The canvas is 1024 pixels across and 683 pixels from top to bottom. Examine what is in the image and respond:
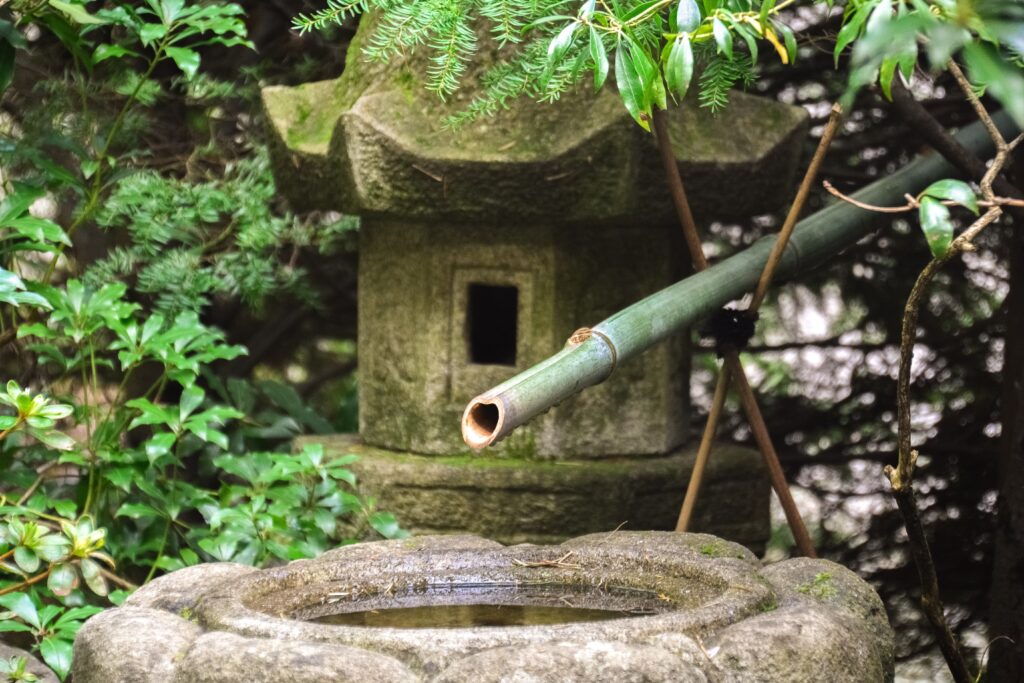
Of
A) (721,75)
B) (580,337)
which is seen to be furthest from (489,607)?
(721,75)

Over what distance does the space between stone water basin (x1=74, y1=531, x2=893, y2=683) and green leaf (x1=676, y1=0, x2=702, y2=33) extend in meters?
0.82

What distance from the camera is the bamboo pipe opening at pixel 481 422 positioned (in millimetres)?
2145

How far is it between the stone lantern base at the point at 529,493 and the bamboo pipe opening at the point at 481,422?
127 cm

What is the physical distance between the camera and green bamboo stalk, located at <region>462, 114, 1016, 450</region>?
2203 mm

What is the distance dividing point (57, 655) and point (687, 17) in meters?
1.81

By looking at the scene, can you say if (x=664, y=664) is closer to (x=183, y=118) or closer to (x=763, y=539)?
(x=763, y=539)

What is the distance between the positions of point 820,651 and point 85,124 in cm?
283

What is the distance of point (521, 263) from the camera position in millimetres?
3566

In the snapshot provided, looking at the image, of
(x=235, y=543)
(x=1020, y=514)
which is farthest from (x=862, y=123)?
(x=235, y=543)

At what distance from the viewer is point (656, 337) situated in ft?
9.00

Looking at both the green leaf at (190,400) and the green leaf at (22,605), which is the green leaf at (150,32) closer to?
the green leaf at (190,400)

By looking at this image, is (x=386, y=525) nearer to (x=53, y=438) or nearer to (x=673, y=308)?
(x=53, y=438)

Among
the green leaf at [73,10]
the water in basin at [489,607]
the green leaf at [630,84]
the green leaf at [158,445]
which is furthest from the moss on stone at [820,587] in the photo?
the green leaf at [73,10]

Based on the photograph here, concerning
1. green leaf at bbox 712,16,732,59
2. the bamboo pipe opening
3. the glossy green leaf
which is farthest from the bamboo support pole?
green leaf at bbox 712,16,732,59
